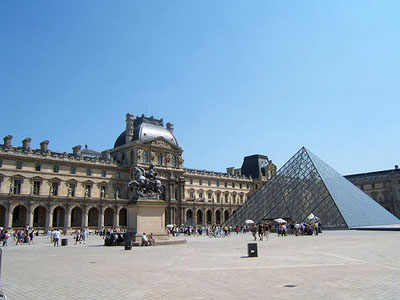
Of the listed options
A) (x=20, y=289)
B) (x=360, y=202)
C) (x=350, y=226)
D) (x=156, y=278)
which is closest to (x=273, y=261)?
(x=156, y=278)

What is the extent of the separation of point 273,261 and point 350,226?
26.0 metres

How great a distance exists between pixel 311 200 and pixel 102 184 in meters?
30.1

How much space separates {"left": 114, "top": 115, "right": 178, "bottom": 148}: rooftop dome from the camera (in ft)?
194

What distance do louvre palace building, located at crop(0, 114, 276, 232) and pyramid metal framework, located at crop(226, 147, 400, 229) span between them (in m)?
18.4

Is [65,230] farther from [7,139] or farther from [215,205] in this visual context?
[215,205]

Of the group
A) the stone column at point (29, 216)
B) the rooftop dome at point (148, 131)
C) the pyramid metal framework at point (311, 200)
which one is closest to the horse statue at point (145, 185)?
the pyramid metal framework at point (311, 200)

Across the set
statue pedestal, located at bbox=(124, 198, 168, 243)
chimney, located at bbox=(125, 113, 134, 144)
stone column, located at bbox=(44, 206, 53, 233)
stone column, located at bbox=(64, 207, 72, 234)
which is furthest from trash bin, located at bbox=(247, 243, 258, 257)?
chimney, located at bbox=(125, 113, 134, 144)

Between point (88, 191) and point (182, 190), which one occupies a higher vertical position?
point (182, 190)

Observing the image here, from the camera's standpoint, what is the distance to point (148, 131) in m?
60.3

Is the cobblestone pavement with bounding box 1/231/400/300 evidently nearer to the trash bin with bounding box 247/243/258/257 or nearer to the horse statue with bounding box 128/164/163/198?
the trash bin with bounding box 247/243/258/257

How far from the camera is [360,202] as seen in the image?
144 ft

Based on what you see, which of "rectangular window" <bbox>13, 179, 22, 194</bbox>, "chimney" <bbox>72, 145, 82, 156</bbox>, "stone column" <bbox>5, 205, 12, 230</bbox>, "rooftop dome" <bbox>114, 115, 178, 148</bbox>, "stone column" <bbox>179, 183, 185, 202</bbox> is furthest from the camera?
"stone column" <bbox>179, 183, 185, 202</bbox>

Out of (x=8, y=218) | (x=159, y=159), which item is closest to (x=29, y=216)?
(x=8, y=218)

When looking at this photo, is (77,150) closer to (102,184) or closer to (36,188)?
(102,184)
